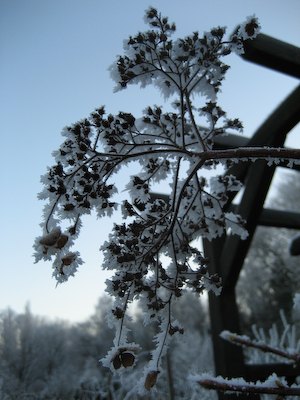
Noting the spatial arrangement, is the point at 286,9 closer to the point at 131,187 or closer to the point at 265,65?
the point at 265,65

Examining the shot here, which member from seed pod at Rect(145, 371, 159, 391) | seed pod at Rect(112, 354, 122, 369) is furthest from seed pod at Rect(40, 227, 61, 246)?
seed pod at Rect(145, 371, 159, 391)

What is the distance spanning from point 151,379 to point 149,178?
0.75 metres

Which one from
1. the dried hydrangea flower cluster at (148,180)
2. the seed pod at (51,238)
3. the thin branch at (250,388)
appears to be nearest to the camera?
the thin branch at (250,388)

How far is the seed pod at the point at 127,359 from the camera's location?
83 cm

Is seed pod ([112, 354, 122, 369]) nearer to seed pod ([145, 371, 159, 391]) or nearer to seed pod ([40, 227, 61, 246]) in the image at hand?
seed pod ([145, 371, 159, 391])

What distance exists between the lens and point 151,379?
0.86 metres

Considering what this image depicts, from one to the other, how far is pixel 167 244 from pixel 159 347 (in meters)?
0.39

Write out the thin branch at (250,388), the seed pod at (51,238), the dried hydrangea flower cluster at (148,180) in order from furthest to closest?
the dried hydrangea flower cluster at (148,180)
the seed pod at (51,238)
the thin branch at (250,388)

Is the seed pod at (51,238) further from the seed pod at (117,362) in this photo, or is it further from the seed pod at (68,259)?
the seed pod at (117,362)

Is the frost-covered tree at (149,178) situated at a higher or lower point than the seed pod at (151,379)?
higher

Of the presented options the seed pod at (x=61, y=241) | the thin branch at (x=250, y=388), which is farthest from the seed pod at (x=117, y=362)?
the seed pod at (x=61, y=241)

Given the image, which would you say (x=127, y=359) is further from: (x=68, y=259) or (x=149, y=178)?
(x=149, y=178)

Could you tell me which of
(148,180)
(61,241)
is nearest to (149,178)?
(148,180)

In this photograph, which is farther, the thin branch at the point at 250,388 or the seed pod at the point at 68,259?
the seed pod at the point at 68,259
